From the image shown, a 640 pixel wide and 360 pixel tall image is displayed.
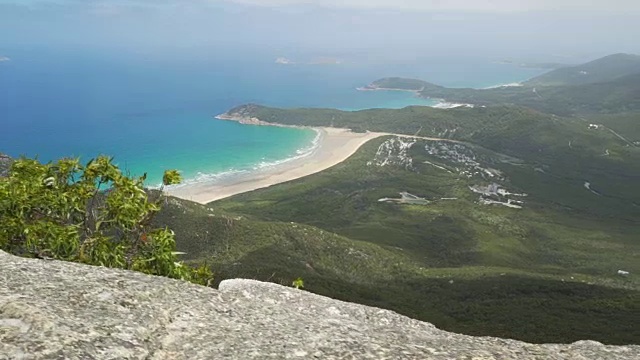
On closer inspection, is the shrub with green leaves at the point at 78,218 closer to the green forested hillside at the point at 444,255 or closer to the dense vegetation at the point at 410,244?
the dense vegetation at the point at 410,244

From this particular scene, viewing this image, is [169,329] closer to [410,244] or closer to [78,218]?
[78,218]

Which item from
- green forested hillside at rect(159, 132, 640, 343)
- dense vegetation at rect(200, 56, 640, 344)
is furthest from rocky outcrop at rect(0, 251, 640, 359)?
green forested hillside at rect(159, 132, 640, 343)

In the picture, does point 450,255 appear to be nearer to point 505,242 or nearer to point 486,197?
point 505,242

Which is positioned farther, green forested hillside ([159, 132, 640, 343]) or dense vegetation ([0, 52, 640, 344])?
green forested hillside ([159, 132, 640, 343])

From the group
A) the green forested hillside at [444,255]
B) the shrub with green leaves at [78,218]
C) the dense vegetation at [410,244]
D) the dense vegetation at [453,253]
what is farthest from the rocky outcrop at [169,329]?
the green forested hillside at [444,255]

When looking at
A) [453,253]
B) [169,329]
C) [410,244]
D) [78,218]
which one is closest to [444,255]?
[453,253]

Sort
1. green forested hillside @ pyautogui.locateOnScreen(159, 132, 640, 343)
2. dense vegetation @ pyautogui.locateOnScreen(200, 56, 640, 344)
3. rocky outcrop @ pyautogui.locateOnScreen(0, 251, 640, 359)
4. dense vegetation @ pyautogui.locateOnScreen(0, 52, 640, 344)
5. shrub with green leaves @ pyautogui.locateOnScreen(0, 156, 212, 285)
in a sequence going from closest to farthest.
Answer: rocky outcrop @ pyautogui.locateOnScreen(0, 251, 640, 359)
shrub with green leaves @ pyautogui.locateOnScreen(0, 156, 212, 285)
dense vegetation @ pyautogui.locateOnScreen(0, 52, 640, 344)
green forested hillside @ pyautogui.locateOnScreen(159, 132, 640, 343)
dense vegetation @ pyautogui.locateOnScreen(200, 56, 640, 344)

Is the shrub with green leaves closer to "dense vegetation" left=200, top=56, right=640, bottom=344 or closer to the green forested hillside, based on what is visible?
"dense vegetation" left=200, top=56, right=640, bottom=344
